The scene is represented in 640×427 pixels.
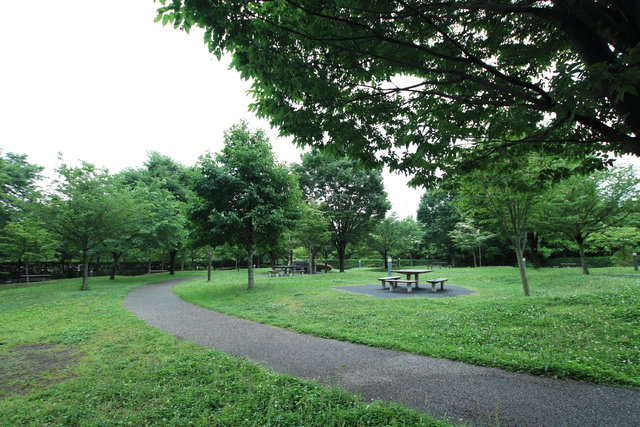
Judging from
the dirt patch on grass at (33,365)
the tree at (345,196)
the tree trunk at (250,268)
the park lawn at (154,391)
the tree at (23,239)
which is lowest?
the dirt patch on grass at (33,365)

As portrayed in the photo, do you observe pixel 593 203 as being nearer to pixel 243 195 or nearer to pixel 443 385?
pixel 443 385

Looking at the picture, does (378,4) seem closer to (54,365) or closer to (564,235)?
(54,365)

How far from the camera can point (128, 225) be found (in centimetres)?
1585

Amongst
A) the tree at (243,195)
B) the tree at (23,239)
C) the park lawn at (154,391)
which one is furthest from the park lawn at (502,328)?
A: the tree at (23,239)

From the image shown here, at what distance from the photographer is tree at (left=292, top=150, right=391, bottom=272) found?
25.2 meters

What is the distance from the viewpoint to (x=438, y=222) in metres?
38.8

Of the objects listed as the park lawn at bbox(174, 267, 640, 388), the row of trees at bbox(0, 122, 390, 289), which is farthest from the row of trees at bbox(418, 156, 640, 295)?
the row of trees at bbox(0, 122, 390, 289)

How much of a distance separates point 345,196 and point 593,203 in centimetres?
1564

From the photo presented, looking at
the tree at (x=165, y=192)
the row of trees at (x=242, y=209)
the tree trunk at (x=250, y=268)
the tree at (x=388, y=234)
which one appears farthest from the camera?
the tree at (x=388, y=234)

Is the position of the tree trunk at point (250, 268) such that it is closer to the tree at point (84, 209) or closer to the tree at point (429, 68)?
the tree at point (84, 209)

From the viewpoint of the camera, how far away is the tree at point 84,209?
13.1 meters

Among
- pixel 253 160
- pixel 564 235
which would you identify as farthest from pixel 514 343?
pixel 564 235

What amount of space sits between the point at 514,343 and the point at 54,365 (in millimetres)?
7136

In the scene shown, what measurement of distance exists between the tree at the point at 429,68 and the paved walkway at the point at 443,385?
8.32ft
